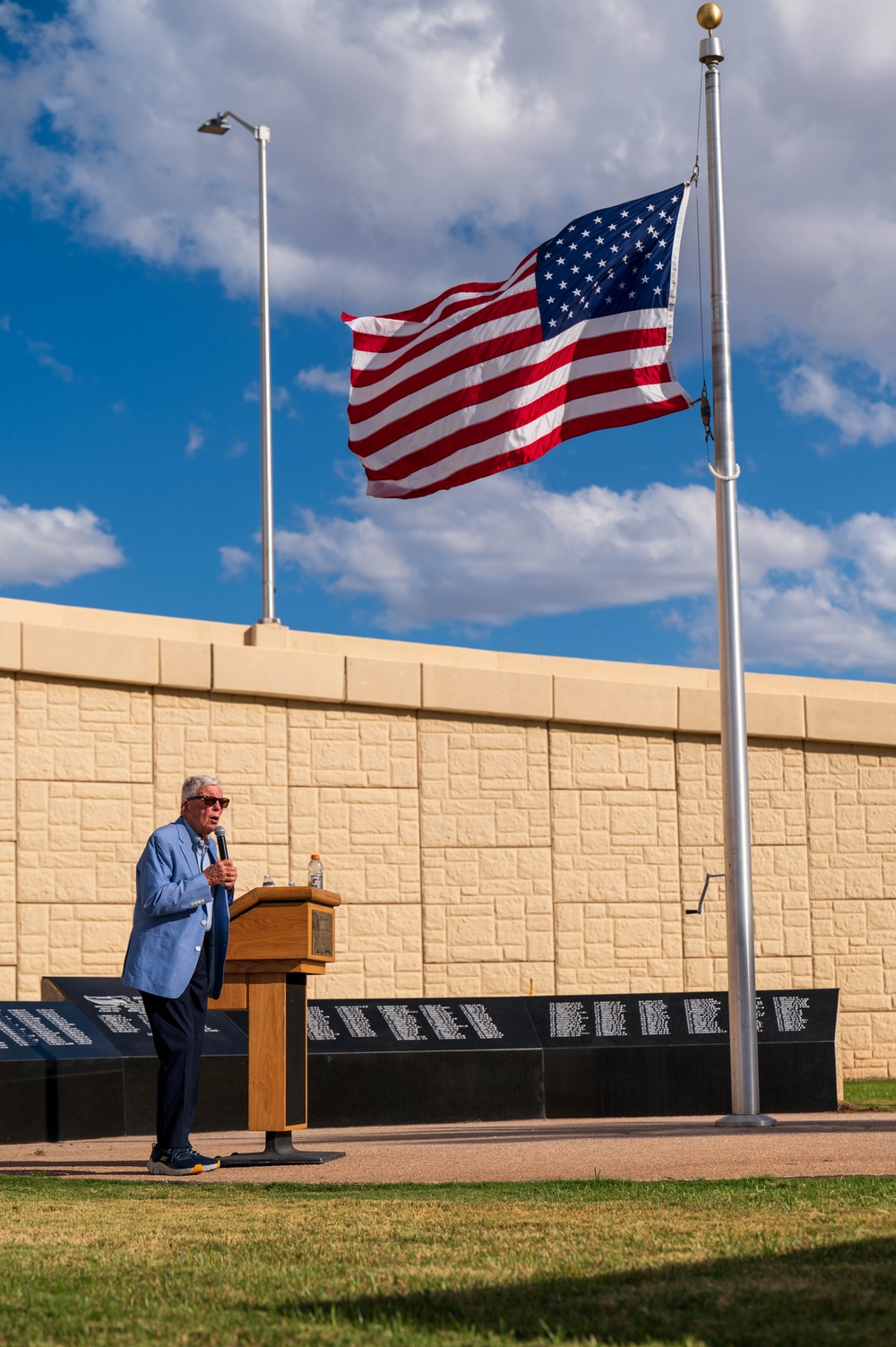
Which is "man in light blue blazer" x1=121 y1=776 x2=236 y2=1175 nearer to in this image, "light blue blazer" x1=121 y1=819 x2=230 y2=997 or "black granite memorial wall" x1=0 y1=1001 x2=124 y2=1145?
"light blue blazer" x1=121 y1=819 x2=230 y2=997

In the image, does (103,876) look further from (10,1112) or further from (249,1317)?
(249,1317)

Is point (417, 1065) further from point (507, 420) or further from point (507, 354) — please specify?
point (507, 354)

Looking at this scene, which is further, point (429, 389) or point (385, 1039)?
point (429, 389)

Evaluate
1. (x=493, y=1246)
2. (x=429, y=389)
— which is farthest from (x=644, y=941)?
(x=493, y=1246)

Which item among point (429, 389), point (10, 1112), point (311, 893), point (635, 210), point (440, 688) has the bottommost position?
point (10, 1112)

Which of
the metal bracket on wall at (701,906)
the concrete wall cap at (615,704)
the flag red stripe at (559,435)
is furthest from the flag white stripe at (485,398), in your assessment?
the metal bracket on wall at (701,906)

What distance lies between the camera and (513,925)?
16031mm

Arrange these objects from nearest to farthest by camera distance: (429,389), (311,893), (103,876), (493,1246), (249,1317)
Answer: (249,1317) → (493,1246) → (311,893) → (429,389) → (103,876)

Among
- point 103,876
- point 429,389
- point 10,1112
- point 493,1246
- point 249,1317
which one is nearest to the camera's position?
point 249,1317

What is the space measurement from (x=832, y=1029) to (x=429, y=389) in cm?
575

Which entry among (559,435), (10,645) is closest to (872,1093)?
(559,435)

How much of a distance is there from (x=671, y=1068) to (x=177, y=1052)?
5208mm

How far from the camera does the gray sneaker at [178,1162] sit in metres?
6.99

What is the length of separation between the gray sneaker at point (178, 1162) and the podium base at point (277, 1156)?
9.9 inches
